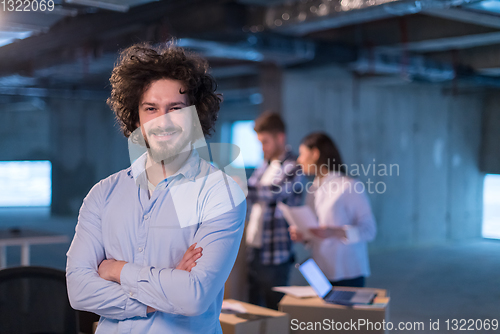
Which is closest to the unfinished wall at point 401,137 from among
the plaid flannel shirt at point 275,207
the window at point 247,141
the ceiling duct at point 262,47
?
the ceiling duct at point 262,47

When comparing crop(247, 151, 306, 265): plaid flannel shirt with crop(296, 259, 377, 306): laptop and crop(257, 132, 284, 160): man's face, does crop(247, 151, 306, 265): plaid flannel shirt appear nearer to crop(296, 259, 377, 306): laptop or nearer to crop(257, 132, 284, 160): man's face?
crop(257, 132, 284, 160): man's face

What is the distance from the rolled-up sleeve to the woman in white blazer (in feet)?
5.06

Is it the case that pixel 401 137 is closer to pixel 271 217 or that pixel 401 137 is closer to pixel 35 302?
pixel 271 217

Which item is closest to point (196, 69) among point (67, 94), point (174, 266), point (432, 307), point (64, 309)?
point (174, 266)

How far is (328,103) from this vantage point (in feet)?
21.7

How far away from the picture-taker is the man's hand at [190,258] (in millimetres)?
1261

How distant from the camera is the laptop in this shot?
217 cm

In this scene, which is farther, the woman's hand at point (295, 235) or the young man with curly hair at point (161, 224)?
the woman's hand at point (295, 235)

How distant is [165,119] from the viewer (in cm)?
132

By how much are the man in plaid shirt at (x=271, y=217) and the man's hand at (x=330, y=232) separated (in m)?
0.30

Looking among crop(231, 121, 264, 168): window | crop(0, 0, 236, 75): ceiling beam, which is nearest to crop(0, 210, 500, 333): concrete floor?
crop(0, 0, 236, 75): ceiling beam

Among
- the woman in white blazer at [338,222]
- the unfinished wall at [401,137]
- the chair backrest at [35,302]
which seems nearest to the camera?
the chair backrest at [35,302]

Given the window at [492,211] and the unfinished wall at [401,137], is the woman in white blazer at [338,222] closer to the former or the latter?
the window at [492,211]

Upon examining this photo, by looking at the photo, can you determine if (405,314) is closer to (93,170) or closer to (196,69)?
(196,69)
